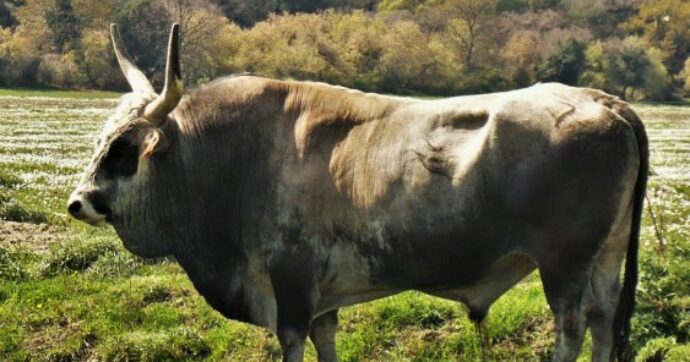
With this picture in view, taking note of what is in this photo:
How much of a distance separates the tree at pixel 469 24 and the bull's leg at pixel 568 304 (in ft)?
330

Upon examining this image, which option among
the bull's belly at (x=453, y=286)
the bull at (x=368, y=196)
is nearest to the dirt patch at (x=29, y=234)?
the bull at (x=368, y=196)

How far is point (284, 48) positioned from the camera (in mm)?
91500

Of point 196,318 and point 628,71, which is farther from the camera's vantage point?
point 628,71

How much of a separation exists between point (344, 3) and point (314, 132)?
137485mm

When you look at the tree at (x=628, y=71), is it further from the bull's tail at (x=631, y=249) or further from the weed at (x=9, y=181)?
the bull's tail at (x=631, y=249)

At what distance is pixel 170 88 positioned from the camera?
6.47 m

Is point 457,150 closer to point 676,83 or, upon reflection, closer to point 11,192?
point 11,192

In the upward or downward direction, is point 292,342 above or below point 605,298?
below

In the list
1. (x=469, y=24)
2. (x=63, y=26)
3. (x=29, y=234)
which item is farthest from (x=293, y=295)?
(x=469, y=24)

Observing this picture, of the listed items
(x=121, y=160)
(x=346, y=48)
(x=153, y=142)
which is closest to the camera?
(x=153, y=142)

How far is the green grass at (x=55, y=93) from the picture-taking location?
2859 inches

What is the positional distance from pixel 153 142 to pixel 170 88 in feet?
1.45

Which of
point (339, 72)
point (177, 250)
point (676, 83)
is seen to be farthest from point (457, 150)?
point (676, 83)

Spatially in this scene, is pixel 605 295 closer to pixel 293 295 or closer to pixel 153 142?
pixel 293 295
